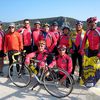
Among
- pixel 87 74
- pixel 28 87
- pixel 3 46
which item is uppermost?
pixel 3 46

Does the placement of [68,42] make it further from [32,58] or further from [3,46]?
[3,46]

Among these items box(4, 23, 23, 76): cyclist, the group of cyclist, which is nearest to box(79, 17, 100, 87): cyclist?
the group of cyclist

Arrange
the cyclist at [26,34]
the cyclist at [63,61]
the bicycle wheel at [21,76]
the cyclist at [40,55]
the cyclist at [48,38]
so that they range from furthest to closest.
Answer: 1. the cyclist at [26,34]
2. the cyclist at [48,38]
3. the bicycle wheel at [21,76]
4. the cyclist at [40,55]
5. the cyclist at [63,61]

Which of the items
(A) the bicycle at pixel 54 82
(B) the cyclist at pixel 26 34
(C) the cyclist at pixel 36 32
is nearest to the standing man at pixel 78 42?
(A) the bicycle at pixel 54 82

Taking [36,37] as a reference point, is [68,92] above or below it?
below

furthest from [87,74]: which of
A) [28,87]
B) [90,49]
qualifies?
[28,87]

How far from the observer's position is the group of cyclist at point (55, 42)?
6273 millimetres

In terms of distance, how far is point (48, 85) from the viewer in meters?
6.14

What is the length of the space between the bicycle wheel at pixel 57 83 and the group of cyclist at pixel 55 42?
0.26 meters

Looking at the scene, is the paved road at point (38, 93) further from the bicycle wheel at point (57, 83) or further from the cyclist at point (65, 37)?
the cyclist at point (65, 37)

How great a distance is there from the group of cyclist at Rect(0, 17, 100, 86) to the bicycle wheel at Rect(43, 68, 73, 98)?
26 centimetres

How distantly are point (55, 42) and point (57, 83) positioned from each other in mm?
1782

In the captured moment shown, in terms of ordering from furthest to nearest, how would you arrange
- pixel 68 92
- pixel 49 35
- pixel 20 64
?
A: pixel 49 35, pixel 20 64, pixel 68 92

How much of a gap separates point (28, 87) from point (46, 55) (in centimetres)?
98
